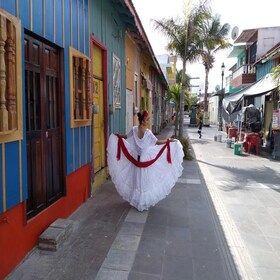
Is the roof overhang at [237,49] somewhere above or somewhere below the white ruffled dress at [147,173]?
above

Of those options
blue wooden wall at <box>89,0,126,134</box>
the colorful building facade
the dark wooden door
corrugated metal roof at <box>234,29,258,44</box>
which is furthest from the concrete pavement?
corrugated metal roof at <box>234,29,258,44</box>

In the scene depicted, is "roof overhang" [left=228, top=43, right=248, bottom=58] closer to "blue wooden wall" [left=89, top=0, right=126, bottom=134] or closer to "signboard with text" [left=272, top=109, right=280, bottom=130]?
"signboard with text" [left=272, top=109, right=280, bottom=130]

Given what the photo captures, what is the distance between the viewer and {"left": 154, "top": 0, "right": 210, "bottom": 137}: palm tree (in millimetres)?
10391

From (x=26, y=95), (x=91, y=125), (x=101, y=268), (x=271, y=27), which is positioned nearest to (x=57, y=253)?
(x=101, y=268)

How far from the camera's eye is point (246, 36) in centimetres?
2044

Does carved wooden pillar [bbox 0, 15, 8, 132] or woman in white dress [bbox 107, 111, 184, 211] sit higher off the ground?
carved wooden pillar [bbox 0, 15, 8, 132]

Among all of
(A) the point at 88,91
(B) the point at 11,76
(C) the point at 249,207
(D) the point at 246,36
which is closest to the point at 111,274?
(B) the point at 11,76

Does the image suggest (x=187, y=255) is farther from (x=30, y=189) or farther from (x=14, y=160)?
(x=14, y=160)

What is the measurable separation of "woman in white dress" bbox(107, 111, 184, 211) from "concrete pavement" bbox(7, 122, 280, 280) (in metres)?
0.32

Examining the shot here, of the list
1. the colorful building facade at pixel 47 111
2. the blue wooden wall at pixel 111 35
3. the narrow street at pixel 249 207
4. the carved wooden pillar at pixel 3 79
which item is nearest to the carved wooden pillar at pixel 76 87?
the colorful building facade at pixel 47 111

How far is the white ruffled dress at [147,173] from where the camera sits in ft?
15.1

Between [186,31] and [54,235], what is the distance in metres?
9.47

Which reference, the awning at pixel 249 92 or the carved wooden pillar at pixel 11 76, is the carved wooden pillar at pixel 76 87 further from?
the awning at pixel 249 92

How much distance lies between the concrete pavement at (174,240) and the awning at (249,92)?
550 centimetres
